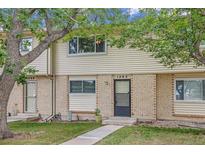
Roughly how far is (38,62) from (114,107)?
205 inches

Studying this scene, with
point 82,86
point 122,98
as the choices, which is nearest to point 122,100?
point 122,98

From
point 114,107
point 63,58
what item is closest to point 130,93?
point 114,107

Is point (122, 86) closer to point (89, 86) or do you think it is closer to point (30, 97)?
point (89, 86)

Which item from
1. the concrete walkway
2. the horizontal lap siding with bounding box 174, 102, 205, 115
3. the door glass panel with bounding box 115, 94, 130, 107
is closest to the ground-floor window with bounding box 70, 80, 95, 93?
the door glass panel with bounding box 115, 94, 130, 107

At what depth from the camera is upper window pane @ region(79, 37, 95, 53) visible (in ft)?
60.8

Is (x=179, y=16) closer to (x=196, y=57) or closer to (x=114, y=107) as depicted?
(x=196, y=57)

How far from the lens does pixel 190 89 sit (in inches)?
658

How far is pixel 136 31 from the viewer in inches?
497

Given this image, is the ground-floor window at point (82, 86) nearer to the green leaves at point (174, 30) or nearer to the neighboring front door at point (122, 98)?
the neighboring front door at point (122, 98)

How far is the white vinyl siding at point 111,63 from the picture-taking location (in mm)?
17000

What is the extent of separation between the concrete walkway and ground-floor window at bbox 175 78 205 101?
380cm

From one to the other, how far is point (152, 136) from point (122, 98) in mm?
5578

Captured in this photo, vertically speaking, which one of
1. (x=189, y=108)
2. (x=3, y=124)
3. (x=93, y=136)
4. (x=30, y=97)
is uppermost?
(x=30, y=97)

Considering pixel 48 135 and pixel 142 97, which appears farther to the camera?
pixel 142 97
